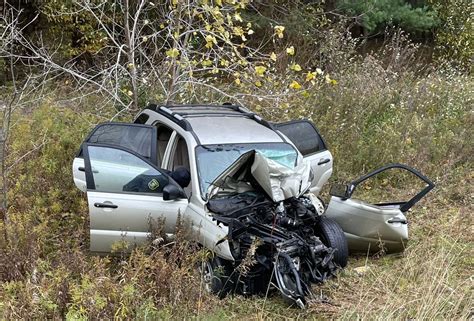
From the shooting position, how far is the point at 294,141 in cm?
669

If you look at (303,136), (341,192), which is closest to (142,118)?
(303,136)

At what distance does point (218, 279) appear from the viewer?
488 centimetres

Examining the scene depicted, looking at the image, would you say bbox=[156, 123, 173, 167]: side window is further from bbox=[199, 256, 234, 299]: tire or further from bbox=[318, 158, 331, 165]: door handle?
bbox=[318, 158, 331, 165]: door handle

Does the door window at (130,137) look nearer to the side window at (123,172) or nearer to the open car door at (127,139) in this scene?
the open car door at (127,139)

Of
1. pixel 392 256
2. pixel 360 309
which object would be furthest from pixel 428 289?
pixel 392 256

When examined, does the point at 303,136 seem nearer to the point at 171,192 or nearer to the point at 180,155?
the point at 180,155

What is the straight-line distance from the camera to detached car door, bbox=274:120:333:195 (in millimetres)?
6602

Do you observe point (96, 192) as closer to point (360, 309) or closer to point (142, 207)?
point (142, 207)

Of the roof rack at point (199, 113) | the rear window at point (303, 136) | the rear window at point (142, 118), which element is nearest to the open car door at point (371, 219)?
the rear window at point (303, 136)

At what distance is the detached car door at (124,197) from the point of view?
5238 millimetres

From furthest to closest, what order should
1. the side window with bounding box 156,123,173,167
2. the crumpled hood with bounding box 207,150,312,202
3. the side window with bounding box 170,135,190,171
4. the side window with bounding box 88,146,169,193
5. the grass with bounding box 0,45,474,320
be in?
the side window with bounding box 156,123,173,167, the side window with bounding box 170,135,190,171, the side window with bounding box 88,146,169,193, the crumpled hood with bounding box 207,150,312,202, the grass with bounding box 0,45,474,320

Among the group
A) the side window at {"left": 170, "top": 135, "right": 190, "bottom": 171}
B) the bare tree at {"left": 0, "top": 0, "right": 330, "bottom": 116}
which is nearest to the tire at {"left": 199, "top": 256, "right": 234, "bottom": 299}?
the side window at {"left": 170, "top": 135, "right": 190, "bottom": 171}

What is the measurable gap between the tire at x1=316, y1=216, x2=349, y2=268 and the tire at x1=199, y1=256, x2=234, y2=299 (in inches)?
42.4

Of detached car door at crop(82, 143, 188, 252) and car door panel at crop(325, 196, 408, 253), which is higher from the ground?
detached car door at crop(82, 143, 188, 252)
